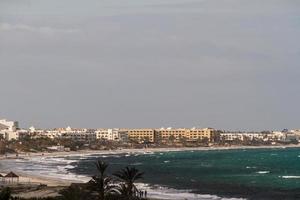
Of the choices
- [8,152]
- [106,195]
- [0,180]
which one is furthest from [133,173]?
[8,152]

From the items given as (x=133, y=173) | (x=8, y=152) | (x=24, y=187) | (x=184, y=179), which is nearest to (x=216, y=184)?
(x=184, y=179)

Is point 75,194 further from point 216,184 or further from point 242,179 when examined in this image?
point 242,179

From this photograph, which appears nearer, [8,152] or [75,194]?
[75,194]

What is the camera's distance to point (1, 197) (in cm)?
3003

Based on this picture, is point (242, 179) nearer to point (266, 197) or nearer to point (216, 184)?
point (216, 184)

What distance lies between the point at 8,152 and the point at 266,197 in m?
142

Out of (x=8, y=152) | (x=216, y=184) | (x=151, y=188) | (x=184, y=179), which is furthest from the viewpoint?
(x=8, y=152)

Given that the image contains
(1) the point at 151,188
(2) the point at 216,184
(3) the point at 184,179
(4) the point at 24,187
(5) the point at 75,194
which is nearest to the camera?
(5) the point at 75,194

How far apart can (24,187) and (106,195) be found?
1037 inches

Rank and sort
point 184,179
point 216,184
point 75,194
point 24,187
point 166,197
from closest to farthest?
1. point 75,194
2. point 166,197
3. point 24,187
4. point 216,184
5. point 184,179

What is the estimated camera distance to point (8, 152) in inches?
7667

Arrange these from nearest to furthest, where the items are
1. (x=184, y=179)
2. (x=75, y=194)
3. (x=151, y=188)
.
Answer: (x=75, y=194) < (x=151, y=188) < (x=184, y=179)

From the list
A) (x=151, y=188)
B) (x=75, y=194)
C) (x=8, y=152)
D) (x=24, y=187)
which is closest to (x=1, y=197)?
(x=75, y=194)

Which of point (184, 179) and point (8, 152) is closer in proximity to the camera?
point (184, 179)
